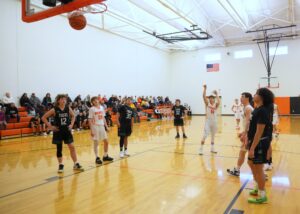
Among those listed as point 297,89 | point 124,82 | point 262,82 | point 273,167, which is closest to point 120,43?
point 124,82

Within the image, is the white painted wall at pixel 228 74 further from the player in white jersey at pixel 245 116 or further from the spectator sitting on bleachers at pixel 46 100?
the player in white jersey at pixel 245 116

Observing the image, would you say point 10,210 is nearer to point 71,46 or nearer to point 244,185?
point 244,185

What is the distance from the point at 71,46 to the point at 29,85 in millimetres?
3840

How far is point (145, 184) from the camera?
4.94m

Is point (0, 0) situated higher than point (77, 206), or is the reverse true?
point (0, 0)

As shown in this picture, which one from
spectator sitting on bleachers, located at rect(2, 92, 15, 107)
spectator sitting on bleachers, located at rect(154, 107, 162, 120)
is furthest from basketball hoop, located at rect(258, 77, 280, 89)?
spectator sitting on bleachers, located at rect(2, 92, 15, 107)

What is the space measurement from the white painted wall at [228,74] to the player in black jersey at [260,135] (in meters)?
21.6

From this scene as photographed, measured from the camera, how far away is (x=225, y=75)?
25.5m

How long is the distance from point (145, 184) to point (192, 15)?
15.8 m

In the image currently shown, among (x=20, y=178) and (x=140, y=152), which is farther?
(x=140, y=152)

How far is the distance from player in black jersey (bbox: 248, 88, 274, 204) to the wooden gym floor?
1.17 feet

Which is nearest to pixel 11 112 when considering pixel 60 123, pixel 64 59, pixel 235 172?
pixel 64 59

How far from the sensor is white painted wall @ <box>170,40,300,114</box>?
75.1ft

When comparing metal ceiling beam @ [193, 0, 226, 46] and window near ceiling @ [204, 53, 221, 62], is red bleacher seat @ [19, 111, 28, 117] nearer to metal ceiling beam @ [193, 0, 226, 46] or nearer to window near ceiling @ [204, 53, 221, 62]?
metal ceiling beam @ [193, 0, 226, 46]
